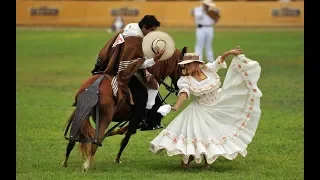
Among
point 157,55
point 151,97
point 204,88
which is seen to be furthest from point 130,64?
point 204,88

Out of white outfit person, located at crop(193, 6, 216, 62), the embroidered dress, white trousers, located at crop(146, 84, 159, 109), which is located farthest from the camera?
white outfit person, located at crop(193, 6, 216, 62)

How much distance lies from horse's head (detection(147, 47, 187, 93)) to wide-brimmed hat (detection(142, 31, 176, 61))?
0.51 m

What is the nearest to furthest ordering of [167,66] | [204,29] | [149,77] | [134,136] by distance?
[149,77] → [167,66] → [134,136] → [204,29]

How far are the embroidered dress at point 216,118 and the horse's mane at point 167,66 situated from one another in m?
0.45

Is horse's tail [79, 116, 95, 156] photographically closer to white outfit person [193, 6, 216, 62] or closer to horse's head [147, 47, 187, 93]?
horse's head [147, 47, 187, 93]

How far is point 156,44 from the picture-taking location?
11508mm

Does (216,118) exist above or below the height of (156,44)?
below

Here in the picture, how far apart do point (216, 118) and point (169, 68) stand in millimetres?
973

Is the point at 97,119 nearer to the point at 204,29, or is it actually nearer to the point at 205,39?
the point at 204,29

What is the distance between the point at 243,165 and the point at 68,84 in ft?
34.1

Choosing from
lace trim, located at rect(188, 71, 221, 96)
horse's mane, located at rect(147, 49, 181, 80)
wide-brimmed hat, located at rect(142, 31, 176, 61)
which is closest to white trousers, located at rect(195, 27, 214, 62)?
horse's mane, located at rect(147, 49, 181, 80)

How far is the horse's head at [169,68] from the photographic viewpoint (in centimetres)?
1216

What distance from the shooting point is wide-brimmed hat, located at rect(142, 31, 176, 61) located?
11523 mm
